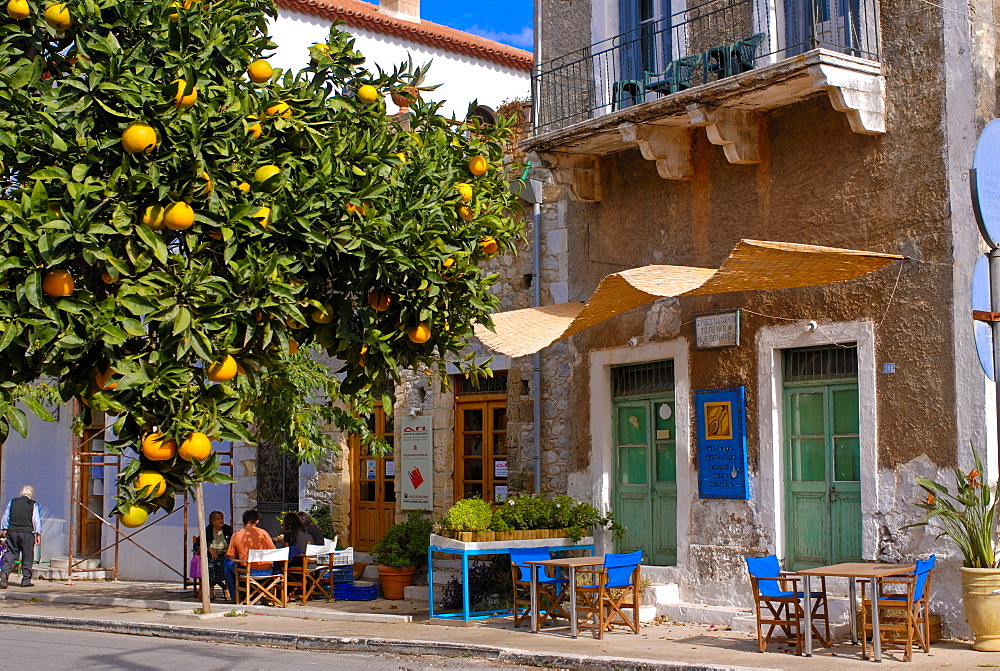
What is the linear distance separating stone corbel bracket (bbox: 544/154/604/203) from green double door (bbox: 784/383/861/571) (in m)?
3.24

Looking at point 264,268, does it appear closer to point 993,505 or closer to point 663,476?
point 993,505

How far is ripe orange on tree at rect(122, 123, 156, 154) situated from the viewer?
14.0ft

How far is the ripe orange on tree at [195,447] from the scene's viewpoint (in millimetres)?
4016

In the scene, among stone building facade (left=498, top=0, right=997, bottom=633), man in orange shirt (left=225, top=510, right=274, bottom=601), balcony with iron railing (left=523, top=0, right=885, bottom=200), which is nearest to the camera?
stone building facade (left=498, top=0, right=997, bottom=633)

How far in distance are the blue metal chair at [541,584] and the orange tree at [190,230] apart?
559 centimetres

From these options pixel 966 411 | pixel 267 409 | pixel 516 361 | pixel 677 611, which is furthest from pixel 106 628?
pixel 966 411

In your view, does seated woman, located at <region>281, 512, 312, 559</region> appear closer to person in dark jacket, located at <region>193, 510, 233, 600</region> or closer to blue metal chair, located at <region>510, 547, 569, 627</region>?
person in dark jacket, located at <region>193, 510, 233, 600</region>

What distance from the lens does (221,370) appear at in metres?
4.32

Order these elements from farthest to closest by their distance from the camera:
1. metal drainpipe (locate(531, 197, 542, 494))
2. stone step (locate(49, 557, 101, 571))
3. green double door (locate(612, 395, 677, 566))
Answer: stone step (locate(49, 557, 101, 571)), metal drainpipe (locate(531, 197, 542, 494)), green double door (locate(612, 395, 677, 566))

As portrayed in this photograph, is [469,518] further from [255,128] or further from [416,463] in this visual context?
[255,128]

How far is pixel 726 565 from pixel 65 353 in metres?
8.12

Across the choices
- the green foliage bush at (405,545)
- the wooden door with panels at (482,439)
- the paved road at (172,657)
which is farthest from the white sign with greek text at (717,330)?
the green foliage bush at (405,545)

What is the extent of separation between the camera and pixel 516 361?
533 inches

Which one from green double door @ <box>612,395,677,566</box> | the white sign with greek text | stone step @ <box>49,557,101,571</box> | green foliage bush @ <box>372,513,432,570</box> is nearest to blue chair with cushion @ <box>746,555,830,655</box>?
green double door @ <box>612,395,677,566</box>
